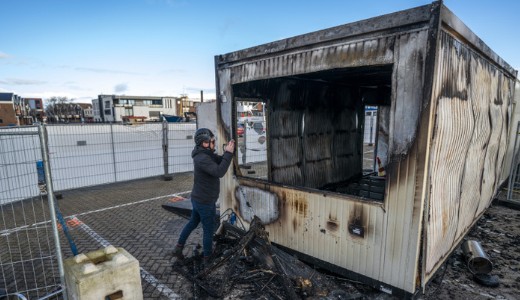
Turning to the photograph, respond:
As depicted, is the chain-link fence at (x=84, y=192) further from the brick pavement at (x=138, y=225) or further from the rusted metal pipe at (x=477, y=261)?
the rusted metal pipe at (x=477, y=261)

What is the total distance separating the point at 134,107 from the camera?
62.5 m

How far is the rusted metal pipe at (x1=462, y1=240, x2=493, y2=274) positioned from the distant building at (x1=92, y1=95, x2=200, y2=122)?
196ft

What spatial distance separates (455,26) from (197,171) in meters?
3.76

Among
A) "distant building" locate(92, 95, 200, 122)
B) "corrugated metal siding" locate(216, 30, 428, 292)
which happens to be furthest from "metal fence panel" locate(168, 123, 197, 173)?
"distant building" locate(92, 95, 200, 122)

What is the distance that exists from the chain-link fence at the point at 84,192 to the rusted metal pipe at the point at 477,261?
14.9 ft

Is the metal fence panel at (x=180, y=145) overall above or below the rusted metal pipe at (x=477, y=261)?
above

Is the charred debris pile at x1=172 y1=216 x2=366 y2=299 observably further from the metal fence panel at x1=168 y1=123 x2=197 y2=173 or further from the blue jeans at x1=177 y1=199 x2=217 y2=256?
the metal fence panel at x1=168 y1=123 x2=197 y2=173

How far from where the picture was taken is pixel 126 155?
355 inches

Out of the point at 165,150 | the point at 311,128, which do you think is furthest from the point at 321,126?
the point at 165,150

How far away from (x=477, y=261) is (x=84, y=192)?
991 cm

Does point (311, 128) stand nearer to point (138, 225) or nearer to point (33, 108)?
point (138, 225)

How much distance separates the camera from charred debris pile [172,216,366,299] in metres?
3.47

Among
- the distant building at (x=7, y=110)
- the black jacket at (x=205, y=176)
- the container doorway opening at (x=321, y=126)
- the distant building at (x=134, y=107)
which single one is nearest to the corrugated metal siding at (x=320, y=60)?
the container doorway opening at (x=321, y=126)

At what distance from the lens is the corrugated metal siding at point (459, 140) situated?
3.13m
